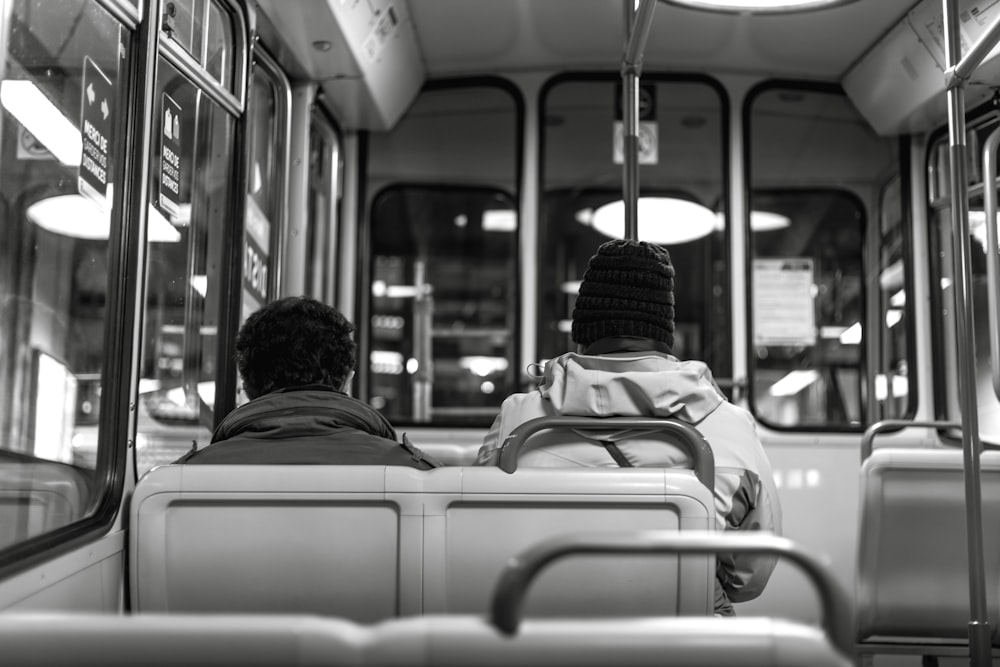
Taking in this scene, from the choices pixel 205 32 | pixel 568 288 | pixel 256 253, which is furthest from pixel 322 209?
pixel 205 32

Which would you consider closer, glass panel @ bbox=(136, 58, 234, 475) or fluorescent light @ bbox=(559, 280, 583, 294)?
glass panel @ bbox=(136, 58, 234, 475)

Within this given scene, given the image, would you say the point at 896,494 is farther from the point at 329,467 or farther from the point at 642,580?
the point at 329,467

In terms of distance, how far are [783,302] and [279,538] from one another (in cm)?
332

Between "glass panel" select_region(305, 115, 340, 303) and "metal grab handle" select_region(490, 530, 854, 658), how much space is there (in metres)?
3.40

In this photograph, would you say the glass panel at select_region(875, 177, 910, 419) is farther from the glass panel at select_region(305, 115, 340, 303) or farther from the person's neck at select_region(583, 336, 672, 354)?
the person's neck at select_region(583, 336, 672, 354)

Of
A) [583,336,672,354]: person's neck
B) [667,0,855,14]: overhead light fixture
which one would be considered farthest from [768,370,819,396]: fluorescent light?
[583,336,672,354]: person's neck

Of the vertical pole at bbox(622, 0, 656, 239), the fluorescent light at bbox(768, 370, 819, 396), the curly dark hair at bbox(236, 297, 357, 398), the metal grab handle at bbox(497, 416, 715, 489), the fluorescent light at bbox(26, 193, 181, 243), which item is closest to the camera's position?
the metal grab handle at bbox(497, 416, 715, 489)

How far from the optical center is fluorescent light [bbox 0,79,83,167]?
240 cm

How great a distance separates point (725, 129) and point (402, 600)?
344 centimetres

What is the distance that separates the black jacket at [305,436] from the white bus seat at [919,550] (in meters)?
1.69

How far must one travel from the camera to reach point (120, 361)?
217 cm

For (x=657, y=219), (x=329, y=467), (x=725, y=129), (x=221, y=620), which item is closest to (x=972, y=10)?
(x=725, y=129)

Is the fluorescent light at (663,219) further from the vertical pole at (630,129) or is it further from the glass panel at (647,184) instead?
the vertical pole at (630,129)

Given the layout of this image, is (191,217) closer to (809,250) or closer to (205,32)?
(205,32)
